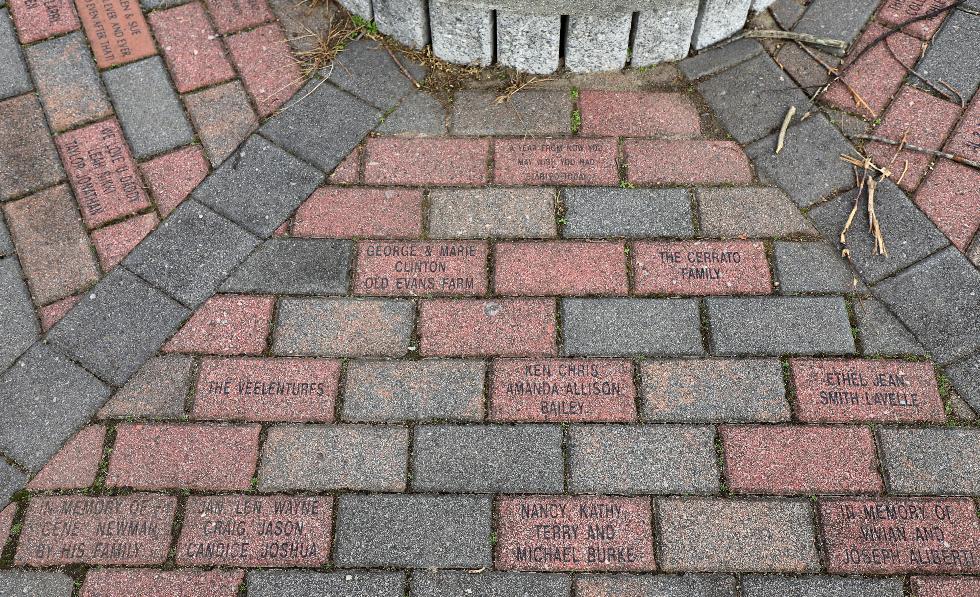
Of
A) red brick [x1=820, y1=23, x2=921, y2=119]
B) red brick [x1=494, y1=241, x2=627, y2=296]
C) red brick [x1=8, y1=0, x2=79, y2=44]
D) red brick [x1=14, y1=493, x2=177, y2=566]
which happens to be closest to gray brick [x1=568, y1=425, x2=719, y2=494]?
red brick [x1=494, y1=241, x2=627, y2=296]

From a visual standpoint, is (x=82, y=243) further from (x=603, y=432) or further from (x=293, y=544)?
(x=603, y=432)

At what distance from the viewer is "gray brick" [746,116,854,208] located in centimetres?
272

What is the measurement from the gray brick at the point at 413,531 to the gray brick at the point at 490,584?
0.11ft

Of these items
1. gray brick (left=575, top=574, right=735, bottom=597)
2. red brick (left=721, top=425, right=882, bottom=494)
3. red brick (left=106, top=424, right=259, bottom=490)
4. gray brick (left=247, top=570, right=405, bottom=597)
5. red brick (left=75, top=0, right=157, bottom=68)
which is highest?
red brick (left=75, top=0, right=157, bottom=68)

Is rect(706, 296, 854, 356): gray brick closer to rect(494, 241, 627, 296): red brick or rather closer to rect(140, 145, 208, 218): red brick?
rect(494, 241, 627, 296): red brick

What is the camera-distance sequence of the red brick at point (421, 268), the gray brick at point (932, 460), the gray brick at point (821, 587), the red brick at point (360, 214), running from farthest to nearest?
the red brick at point (360, 214) < the red brick at point (421, 268) < the gray brick at point (932, 460) < the gray brick at point (821, 587)

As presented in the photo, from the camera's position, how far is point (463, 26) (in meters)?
2.88

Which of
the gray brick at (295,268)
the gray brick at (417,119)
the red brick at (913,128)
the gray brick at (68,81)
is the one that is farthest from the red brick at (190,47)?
the red brick at (913,128)

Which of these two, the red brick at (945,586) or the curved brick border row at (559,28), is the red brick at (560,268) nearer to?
the curved brick border row at (559,28)

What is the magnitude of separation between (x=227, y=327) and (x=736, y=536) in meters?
1.87

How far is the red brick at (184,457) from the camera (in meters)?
2.29

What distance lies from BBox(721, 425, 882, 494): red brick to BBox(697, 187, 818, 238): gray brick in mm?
758

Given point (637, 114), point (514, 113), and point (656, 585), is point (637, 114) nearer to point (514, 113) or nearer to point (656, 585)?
point (514, 113)

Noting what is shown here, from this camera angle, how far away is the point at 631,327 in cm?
248
